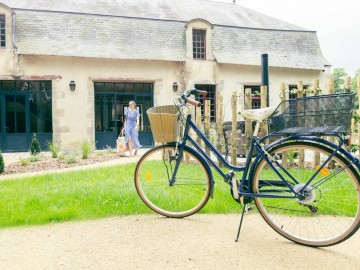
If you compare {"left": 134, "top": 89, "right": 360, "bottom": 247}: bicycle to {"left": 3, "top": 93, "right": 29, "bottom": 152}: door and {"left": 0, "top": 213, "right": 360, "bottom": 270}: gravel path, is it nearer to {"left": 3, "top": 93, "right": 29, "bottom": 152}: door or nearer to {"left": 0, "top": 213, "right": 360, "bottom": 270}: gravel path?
{"left": 0, "top": 213, "right": 360, "bottom": 270}: gravel path

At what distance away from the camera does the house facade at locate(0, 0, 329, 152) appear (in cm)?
1440

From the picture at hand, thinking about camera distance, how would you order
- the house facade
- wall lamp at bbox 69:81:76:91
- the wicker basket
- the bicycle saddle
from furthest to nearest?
1. wall lamp at bbox 69:81:76:91
2. the house facade
3. the wicker basket
4. the bicycle saddle

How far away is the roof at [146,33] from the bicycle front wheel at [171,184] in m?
11.6

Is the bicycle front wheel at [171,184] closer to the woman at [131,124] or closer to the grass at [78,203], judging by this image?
the grass at [78,203]

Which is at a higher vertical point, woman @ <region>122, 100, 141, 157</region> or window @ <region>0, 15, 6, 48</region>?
window @ <region>0, 15, 6, 48</region>

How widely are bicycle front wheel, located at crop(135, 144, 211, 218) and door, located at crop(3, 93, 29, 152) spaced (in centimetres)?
1203

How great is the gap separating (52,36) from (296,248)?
1398 cm

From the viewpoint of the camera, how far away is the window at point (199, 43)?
16500 millimetres

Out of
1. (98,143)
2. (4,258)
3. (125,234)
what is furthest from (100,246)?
(98,143)

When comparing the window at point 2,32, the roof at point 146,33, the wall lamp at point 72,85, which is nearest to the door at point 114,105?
the wall lamp at point 72,85

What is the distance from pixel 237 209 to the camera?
389 centimetres

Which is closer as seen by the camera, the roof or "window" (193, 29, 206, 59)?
Answer: the roof

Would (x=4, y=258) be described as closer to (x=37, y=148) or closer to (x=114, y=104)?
(x=37, y=148)

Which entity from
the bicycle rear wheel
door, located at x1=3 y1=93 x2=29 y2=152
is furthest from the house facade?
the bicycle rear wheel
